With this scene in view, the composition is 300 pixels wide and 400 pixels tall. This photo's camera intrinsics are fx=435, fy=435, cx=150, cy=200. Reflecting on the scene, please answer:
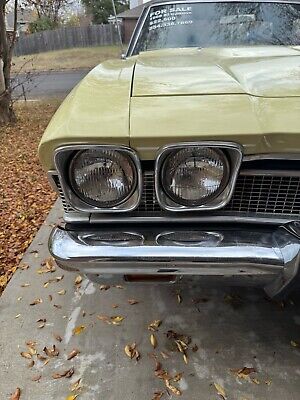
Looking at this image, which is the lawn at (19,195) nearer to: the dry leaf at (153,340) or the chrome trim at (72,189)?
the dry leaf at (153,340)

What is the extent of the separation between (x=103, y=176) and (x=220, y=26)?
2.12 metres

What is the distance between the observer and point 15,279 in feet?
9.64

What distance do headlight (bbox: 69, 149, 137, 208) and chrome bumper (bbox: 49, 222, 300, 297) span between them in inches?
5.9

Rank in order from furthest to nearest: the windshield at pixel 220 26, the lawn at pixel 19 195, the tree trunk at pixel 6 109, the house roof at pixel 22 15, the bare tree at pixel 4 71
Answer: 1. the house roof at pixel 22 15
2. the tree trunk at pixel 6 109
3. the bare tree at pixel 4 71
4. the lawn at pixel 19 195
5. the windshield at pixel 220 26

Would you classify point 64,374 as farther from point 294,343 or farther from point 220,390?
point 294,343

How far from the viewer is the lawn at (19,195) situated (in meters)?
3.45

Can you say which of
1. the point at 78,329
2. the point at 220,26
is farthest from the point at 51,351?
the point at 220,26

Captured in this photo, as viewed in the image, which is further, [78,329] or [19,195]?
[19,195]

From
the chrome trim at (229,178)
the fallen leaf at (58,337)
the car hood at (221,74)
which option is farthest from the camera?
the fallen leaf at (58,337)

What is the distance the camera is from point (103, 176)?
1721 mm

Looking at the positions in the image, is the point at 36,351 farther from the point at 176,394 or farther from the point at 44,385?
the point at 176,394

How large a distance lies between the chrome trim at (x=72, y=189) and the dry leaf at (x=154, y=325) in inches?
38.0

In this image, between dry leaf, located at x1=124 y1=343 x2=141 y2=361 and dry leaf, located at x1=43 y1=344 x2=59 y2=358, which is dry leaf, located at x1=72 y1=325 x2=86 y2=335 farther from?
dry leaf, located at x1=124 y1=343 x2=141 y2=361

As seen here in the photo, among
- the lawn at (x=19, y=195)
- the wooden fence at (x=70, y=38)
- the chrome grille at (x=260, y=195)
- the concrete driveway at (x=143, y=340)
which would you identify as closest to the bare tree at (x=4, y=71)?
the lawn at (x=19, y=195)
